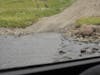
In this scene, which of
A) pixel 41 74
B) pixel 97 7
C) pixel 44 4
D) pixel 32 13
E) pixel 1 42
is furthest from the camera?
pixel 97 7

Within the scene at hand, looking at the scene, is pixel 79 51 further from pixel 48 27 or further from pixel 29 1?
pixel 29 1

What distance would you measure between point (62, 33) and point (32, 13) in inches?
32.9

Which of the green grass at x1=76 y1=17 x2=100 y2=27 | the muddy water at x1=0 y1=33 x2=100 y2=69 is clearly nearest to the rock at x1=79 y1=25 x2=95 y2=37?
the green grass at x1=76 y1=17 x2=100 y2=27

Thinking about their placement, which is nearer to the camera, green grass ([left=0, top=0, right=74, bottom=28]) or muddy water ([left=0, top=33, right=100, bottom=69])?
green grass ([left=0, top=0, right=74, bottom=28])

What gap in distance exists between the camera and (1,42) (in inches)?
150

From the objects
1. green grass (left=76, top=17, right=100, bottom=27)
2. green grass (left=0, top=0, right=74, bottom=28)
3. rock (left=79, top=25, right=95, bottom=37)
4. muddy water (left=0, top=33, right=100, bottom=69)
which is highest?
green grass (left=0, top=0, right=74, bottom=28)

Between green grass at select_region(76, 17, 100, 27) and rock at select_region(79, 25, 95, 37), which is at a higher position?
green grass at select_region(76, 17, 100, 27)

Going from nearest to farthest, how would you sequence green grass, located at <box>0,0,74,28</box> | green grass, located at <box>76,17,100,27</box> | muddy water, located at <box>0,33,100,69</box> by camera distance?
green grass, located at <box>0,0,74,28</box>
muddy water, located at <box>0,33,100,69</box>
green grass, located at <box>76,17,100,27</box>

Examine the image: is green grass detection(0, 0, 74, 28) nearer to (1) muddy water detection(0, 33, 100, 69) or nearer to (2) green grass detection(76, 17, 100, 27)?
(1) muddy water detection(0, 33, 100, 69)

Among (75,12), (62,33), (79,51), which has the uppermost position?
(75,12)

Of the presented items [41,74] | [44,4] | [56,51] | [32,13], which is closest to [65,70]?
[41,74]

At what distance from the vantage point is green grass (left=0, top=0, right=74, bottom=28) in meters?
3.02

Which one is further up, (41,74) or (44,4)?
(44,4)

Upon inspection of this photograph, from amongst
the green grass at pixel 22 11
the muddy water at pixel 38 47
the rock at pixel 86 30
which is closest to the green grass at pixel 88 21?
the rock at pixel 86 30
